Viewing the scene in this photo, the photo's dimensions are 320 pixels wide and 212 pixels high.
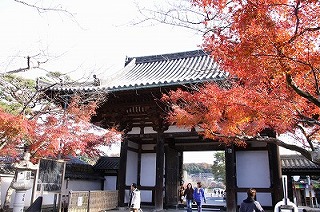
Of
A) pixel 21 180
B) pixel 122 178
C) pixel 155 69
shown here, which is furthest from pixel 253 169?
pixel 21 180

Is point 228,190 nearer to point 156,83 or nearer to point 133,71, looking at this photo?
point 156,83

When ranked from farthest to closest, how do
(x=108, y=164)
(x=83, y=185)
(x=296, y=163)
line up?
1. (x=108, y=164)
2. (x=296, y=163)
3. (x=83, y=185)

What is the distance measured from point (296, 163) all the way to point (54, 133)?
534 inches

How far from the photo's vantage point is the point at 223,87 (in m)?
8.58

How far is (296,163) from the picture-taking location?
15.8 m

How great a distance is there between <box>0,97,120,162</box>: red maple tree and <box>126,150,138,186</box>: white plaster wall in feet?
4.82

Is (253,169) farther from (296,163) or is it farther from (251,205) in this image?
(296,163)

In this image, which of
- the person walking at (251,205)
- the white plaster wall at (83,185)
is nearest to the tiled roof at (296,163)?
the white plaster wall at (83,185)

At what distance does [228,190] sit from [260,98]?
4669mm

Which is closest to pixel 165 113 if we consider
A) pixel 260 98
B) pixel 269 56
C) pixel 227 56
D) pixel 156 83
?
pixel 156 83

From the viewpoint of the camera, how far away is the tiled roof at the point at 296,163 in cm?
1513

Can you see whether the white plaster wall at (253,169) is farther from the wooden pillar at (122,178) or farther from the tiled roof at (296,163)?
the tiled roof at (296,163)

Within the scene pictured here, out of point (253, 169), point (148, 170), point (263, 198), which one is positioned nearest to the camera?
point (263, 198)

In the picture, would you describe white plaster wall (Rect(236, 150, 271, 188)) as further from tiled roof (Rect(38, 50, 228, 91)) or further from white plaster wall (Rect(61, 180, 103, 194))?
white plaster wall (Rect(61, 180, 103, 194))
